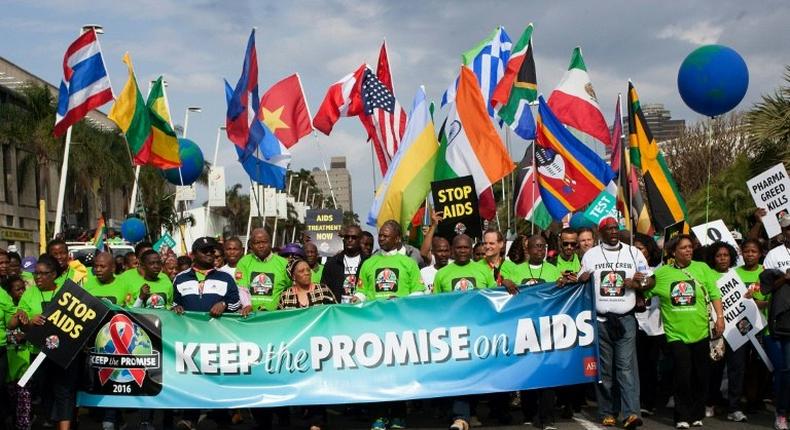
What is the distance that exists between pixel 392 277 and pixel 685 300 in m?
2.88

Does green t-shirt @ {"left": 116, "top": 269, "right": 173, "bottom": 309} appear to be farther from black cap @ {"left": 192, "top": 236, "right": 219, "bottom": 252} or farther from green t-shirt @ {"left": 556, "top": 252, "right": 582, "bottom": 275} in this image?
green t-shirt @ {"left": 556, "top": 252, "right": 582, "bottom": 275}

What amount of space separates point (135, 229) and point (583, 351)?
59.3 feet

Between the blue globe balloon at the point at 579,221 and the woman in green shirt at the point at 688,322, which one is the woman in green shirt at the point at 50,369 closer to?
the woman in green shirt at the point at 688,322

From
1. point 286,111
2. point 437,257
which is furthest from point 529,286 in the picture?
point 286,111

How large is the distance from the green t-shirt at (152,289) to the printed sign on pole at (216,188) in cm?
2781

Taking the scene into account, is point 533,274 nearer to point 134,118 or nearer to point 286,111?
point 286,111

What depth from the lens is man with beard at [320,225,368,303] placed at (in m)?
12.5

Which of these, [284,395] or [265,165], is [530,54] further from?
[284,395]

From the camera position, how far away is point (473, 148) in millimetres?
15047

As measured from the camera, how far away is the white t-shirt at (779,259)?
1093cm

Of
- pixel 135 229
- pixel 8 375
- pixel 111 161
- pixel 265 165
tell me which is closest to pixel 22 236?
pixel 111 161

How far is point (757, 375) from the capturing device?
11.8 meters

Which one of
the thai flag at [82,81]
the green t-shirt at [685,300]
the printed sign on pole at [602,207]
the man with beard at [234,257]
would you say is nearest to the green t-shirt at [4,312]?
the man with beard at [234,257]

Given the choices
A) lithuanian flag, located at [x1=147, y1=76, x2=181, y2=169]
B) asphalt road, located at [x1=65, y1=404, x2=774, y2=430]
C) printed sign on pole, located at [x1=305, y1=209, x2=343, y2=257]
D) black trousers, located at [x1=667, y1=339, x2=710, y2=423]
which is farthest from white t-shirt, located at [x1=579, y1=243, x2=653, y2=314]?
printed sign on pole, located at [x1=305, y1=209, x2=343, y2=257]
